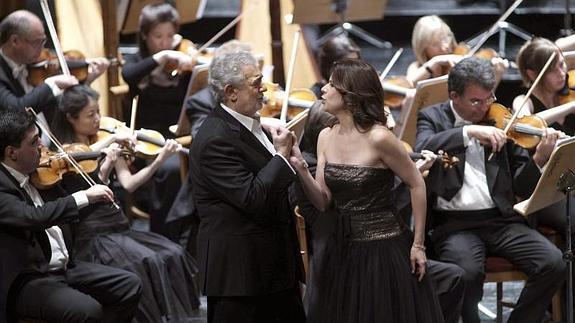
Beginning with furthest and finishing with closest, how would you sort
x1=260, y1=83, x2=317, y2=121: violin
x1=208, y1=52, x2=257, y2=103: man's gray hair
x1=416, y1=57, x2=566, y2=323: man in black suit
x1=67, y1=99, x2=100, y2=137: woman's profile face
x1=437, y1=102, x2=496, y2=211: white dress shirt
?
x1=260, y1=83, x2=317, y2=121: violin < x1=67, y1=99, x2=100, y2=137: woman's profile face < x1=437, y1=102, x2=496, y2=211: white dress shirt < x1=416, y1=57, x2=566, y2=323: man in black suit < x1=208, y1=52, x2=257, y2=103: man's gray hair

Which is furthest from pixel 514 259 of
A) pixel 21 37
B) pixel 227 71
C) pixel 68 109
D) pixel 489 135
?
pixel 21 37

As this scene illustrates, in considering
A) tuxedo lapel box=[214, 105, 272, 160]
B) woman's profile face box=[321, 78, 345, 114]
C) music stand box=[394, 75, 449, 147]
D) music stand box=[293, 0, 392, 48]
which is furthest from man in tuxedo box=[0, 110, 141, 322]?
music stand box=[293, 0, 392, 48]

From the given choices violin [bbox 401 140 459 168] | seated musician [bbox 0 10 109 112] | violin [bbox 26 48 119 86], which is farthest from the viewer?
violin [bbox 26 48 119 86]

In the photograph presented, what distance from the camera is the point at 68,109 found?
5090 millimetres

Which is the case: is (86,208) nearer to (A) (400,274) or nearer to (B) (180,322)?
(B) (180,322)

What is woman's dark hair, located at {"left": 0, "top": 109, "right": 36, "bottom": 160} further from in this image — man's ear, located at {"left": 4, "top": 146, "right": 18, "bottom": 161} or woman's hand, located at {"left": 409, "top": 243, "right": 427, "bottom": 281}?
woman's hand, located at {"left": 409, "top": 243, "right": 427, "bottom": 281}

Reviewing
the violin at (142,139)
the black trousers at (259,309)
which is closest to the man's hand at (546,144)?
the black trousers at (259,309)

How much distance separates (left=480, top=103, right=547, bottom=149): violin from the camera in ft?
16.0

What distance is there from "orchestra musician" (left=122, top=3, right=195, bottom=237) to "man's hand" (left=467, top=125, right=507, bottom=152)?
1908 millimetres

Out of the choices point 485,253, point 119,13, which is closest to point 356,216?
point 485,253

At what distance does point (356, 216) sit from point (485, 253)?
3.76ft

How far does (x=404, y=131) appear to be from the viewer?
18.7 feet

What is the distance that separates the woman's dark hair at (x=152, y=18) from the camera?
6223mm

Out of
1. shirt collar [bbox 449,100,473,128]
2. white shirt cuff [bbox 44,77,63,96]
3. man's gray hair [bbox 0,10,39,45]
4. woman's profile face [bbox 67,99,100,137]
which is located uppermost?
man's gray hair [bbox 0,10,39,45]
